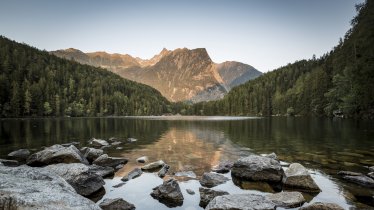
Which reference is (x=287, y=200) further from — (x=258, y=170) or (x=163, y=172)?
(x=163, y=172)

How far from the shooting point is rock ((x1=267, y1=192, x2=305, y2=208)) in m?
12.5

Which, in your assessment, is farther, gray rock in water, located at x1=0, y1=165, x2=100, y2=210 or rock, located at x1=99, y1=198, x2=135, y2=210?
rock, located at x1=99, y1=198, x2=135, y2=210

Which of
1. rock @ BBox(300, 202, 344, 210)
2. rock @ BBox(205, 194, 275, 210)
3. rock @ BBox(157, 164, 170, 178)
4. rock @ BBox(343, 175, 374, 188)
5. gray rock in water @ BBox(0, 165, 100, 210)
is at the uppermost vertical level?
gray rock in water @ BBox(0, 165, 100, 210)

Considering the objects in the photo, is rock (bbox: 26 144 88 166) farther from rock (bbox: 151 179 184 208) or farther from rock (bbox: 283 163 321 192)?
rock (bbox: 283 163 321 192)

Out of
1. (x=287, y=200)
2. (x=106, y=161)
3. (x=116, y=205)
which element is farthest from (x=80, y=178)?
(x=287, y=200)

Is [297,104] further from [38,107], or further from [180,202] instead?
[180,202]

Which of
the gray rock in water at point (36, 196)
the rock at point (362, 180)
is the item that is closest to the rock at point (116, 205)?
the gray rock in water at point (36, 196)

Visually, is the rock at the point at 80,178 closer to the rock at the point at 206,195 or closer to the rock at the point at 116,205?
the rock at the point at 116,205

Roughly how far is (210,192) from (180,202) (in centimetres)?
170

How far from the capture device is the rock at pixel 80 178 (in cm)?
1473

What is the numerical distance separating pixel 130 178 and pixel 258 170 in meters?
8.67

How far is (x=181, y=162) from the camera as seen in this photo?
23.6 metres

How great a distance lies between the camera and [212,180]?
1677cm

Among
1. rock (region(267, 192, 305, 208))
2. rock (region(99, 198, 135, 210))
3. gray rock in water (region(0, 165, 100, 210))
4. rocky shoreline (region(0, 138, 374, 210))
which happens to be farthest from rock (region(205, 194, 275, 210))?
gray rock in water (region(0, 165, 100, 210))
